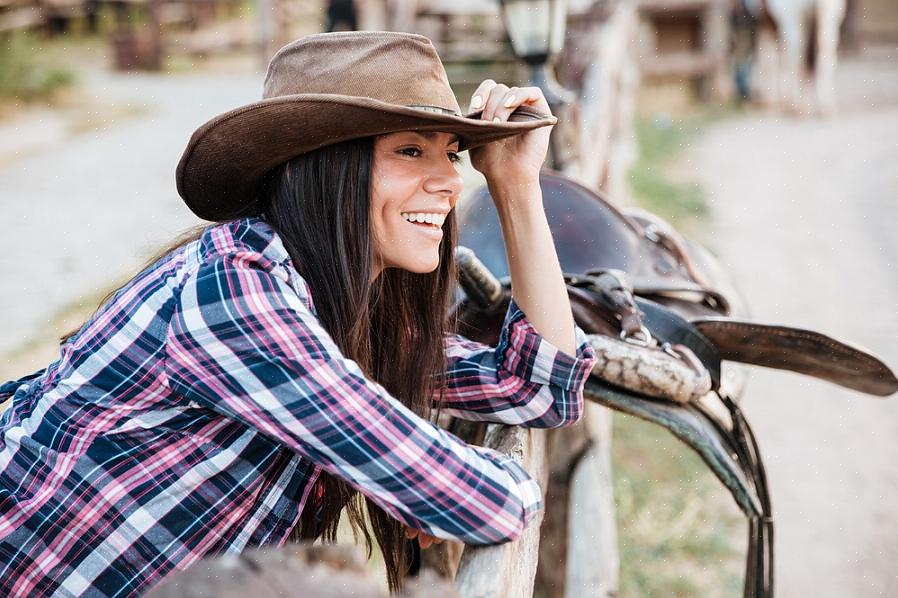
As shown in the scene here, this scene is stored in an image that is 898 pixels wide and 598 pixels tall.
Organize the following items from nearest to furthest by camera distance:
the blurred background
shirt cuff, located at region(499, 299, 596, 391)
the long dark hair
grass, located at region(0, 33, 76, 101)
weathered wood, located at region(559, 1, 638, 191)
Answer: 1. the long dark hair
2. shirt cuff, located at region(499, 299, 596, 391)
3. the blurred background
4. weathered wood, located at region(559, 1, 638, 191)
5. grass, located at region(0, 33, 76, 101)

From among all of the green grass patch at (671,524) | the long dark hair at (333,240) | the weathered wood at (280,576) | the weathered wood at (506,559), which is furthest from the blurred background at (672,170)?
the weathered wood at (280,576)

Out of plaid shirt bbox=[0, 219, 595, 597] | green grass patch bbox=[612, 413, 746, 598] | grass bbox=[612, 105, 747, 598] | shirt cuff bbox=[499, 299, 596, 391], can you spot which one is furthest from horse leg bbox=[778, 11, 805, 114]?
plaid shirt bbox=[0, 219, 595, 597]

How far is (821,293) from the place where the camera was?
19.0ft

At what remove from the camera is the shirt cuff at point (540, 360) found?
5.39 feet

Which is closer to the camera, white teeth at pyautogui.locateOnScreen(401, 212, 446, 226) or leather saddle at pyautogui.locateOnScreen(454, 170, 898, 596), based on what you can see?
white teeth at pyautogui.locateOnScreen(401, 212, 446, 226)

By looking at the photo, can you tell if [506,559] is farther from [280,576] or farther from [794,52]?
[794,52]

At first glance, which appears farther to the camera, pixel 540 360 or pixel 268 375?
pixel 540 360

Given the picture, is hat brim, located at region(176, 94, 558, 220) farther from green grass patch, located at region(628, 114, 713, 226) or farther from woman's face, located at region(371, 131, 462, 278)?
green grass patch, located at region(628, 114, 713, 226)

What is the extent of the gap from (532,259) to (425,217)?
29 cm

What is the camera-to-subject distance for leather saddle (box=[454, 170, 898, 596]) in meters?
1.90

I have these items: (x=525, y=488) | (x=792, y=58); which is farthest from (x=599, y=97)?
(x=792, y=58)

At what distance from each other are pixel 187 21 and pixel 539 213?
59.7 ft

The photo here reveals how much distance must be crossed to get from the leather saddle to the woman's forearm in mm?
131

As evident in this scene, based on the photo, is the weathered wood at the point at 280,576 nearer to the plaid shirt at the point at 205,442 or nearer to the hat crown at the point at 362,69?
the plaid shirt at the point at 205,442
